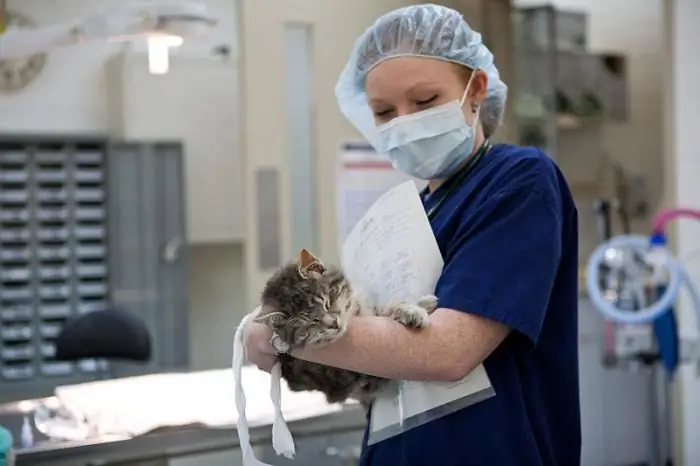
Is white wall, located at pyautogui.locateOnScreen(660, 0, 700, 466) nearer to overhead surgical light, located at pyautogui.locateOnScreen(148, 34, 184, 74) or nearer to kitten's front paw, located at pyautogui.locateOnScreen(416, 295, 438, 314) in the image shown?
overhead surgical light, located at pyautogui.locateOnScreen(148, 34, 184, 74)

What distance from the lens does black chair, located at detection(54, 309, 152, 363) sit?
2.66 meters

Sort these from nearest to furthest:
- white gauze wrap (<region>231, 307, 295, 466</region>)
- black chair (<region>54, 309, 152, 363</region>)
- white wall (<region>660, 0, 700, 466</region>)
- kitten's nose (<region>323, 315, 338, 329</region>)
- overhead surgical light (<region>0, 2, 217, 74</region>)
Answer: kitten's nose (<region>323, 315, 338, 329</region>)
white gauze wrap (<region>231, 307, 295, 466</region>)
overhead surgical light (<region>0, 2, 217, 74</region>)
black chair (<region>54, 309, 152, 363</region>)
white wall (<region>660, 0, 700, 466</region>)

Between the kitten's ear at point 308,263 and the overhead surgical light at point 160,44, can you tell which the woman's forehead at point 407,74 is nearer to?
the kitten's ear at point 308,263

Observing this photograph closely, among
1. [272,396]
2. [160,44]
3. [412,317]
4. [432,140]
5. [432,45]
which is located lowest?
[272,396]

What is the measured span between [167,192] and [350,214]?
4.15 feet

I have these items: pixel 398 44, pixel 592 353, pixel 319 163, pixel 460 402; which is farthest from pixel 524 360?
pixel 592 353

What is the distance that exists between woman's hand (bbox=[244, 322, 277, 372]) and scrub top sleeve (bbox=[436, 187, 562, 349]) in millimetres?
194

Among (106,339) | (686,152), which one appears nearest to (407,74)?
(106,339)

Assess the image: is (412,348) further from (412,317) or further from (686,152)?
(686,152)

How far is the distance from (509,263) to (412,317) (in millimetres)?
125

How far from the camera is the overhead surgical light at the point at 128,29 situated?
1987 millimetres

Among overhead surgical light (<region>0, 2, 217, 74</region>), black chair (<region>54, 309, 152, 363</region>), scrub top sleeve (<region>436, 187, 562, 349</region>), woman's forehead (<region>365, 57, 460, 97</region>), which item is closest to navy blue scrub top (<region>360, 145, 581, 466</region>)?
scrub top sleeve (<region>436, 187, 562, 349</region>)

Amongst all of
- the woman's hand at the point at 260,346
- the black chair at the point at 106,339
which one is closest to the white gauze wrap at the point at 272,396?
the woman's hand at the point at 260,346

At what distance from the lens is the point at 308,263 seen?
0.92 metres
